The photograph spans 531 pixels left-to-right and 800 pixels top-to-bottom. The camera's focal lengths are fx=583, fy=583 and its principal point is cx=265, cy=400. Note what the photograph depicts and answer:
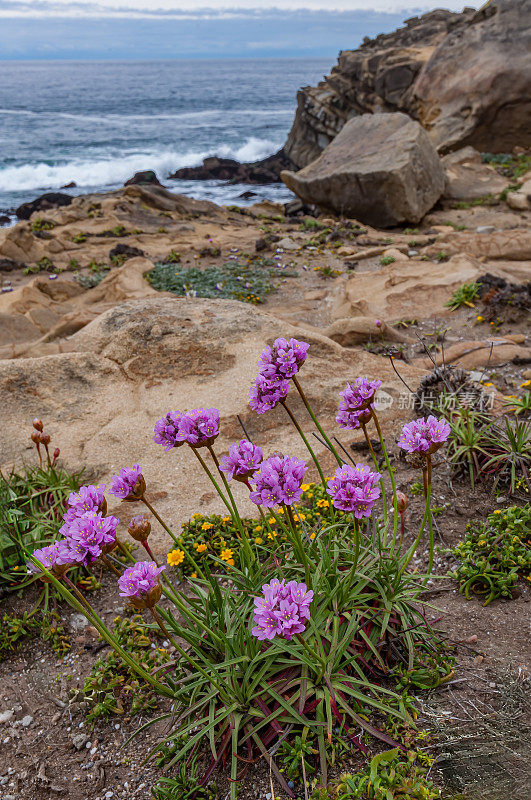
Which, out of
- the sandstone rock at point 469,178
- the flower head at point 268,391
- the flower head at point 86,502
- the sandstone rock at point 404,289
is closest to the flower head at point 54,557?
the flower head at point 86,502

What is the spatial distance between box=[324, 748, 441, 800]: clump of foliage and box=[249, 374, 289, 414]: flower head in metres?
1.29

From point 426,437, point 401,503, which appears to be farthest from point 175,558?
point 426,437

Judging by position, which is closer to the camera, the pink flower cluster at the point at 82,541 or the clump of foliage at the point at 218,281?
the pink flower cluster at the point at 82,541

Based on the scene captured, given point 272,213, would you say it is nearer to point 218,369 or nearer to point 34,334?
point 34,334

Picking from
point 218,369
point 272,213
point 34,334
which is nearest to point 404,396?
point 218,369

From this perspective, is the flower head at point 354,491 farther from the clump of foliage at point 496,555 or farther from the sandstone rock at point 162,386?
the sandstone rock at point 162,386

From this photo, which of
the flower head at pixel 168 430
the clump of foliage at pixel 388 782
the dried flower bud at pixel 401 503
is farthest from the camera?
the dried flower bud at pixel 401 503

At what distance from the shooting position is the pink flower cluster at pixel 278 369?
221 cm

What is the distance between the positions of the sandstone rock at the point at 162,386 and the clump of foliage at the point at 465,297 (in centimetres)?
254

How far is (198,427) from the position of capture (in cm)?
223

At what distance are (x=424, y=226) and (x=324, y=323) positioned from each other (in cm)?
675

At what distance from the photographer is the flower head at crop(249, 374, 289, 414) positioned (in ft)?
7.32

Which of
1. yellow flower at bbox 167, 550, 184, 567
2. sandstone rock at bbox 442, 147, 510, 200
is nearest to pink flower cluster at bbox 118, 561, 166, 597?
yellow flower at bbox 167, 550, 184, 567

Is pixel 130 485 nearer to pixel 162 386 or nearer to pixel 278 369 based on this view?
pixel 278 369
